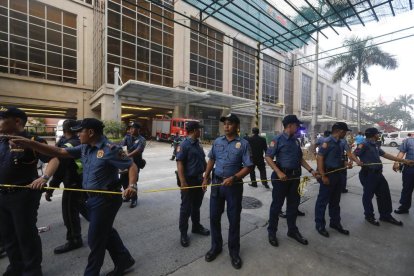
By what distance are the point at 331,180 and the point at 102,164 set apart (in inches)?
137

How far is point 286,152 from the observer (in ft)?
11.8

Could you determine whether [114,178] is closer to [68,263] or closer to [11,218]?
[11,218]

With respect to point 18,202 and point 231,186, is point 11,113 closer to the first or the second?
point 18,202

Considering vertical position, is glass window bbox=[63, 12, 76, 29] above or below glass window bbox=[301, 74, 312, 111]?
above

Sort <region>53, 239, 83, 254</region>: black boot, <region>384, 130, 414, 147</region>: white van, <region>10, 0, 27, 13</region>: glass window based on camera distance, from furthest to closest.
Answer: <region>384, 130, 414, 147</region>: white van, <region>10, 0, 27, 13</region>: glass window, <region>53, 239, 83, 254</region>: black boot

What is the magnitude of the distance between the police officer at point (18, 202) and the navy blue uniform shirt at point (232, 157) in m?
2.09

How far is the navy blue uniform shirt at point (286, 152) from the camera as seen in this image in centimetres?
354

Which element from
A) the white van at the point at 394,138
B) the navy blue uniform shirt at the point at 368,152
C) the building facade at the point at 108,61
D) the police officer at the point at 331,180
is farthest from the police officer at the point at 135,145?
the white van at the point at 394,138

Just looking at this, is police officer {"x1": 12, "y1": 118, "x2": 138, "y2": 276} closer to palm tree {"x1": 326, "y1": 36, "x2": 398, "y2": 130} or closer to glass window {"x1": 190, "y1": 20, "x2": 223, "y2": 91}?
glass window {"x1": 190, "y1": 20, "x2": 223, "y2": 91}

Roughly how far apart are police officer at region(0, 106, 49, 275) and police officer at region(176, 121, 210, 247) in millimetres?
1704

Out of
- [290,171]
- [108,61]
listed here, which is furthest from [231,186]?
[108,61]

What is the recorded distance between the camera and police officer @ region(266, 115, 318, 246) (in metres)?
3.43

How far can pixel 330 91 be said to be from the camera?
5450cm

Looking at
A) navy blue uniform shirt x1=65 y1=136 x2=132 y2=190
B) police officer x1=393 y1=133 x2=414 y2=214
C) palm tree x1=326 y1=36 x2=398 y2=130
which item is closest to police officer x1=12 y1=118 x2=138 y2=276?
navy blue uniform shirt x1=65 y1=136 x2=132 y2=190
